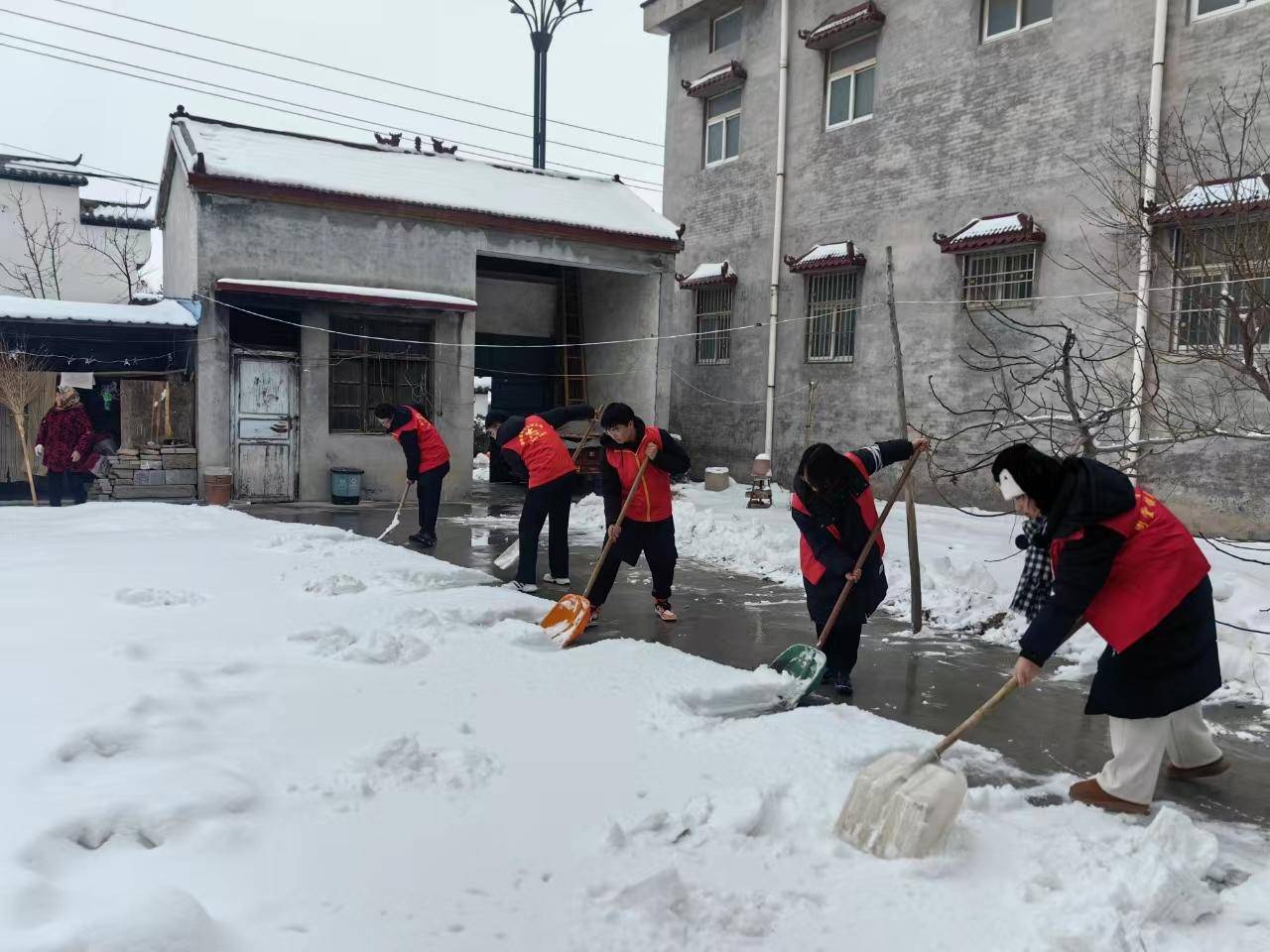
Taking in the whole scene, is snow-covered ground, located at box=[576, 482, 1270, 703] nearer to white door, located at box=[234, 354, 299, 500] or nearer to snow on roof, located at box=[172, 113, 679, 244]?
white door, located at box=[234, 354, 299, 500]

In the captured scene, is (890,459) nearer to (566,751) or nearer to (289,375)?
(566,751)

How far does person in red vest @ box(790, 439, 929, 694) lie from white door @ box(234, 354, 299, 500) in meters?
10.4

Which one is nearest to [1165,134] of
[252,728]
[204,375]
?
[252,728]

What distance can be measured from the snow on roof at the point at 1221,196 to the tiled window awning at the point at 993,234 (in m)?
2.44

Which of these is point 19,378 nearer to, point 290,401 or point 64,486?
point 64,486

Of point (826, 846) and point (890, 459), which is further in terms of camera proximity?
point (890, 459)

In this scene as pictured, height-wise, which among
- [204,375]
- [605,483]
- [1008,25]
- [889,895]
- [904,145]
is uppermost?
[1008,25]

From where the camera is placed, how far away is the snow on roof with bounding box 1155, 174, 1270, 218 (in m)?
5.80

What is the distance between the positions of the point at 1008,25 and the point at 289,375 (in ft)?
37.2

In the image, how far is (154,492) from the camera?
1309 centimetres

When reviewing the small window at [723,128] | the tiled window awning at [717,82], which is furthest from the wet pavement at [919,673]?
the tiled window awning at [717,82]

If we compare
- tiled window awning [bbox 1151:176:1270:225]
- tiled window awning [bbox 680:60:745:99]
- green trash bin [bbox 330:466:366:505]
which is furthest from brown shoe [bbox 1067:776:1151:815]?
tiled window awning [bbox 680:60:745:99]

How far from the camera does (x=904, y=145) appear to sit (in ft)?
46.8

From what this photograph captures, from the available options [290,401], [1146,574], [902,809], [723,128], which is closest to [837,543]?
[1146,574]
